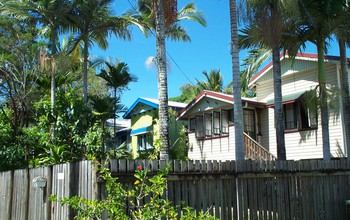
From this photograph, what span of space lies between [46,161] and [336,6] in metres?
10.1

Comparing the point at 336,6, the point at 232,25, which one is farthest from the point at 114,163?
the point at 336,6

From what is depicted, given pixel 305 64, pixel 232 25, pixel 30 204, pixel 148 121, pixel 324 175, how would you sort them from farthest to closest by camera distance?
pixel 148 121 → pixel 305 64 → pixel 232 25 → pixel 324 175 → pixel 30 204

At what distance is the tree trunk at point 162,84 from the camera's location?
11898mm

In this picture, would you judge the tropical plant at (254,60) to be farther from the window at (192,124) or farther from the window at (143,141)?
the window at (143,141)

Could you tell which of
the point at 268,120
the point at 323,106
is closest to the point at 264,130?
the point at 268,120

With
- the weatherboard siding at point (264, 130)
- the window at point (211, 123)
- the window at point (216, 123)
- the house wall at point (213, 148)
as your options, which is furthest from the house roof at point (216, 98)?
the house wall at point (213, 148)

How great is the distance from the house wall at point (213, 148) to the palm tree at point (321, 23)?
257 inches

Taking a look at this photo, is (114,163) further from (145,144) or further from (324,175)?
(145,144)

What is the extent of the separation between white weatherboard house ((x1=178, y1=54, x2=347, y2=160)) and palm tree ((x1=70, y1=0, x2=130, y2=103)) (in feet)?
18.9

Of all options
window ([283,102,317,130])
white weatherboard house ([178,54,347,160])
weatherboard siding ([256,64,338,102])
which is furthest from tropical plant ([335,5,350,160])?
window ([283,102,317,130])

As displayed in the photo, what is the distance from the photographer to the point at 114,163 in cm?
655

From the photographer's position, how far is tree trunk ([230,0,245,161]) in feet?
36.3

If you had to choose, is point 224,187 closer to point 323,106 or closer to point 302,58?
point 323,106

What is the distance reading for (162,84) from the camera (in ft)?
41.1
